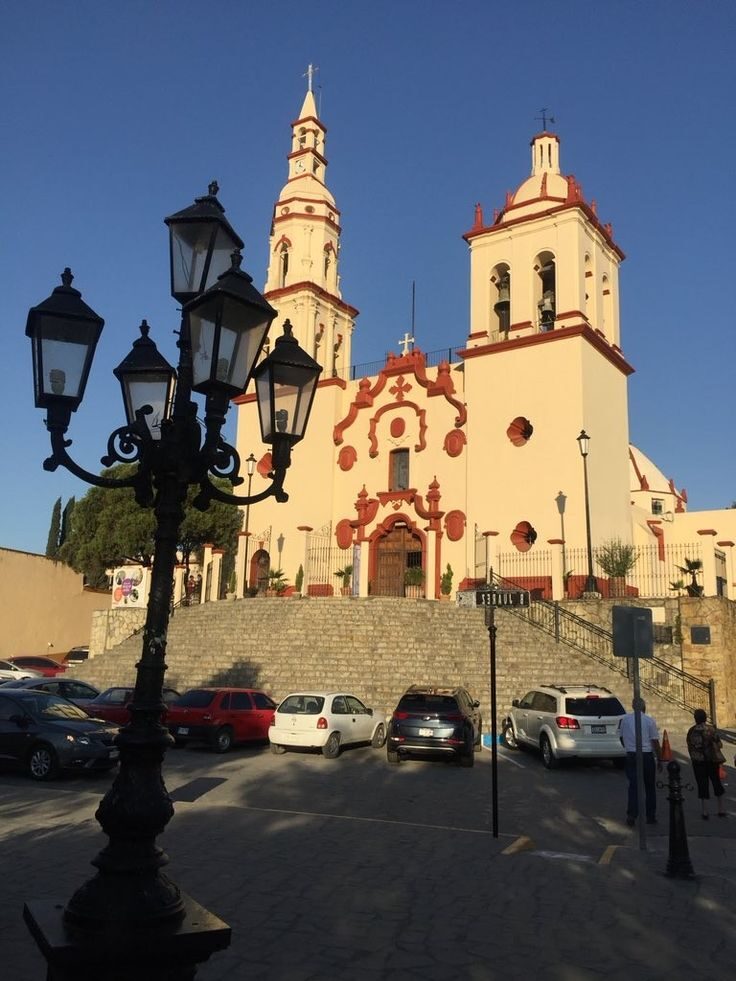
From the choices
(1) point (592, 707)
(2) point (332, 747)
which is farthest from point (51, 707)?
(1) point (592, 707)

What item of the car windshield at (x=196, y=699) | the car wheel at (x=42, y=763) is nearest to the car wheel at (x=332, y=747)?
the car windshield at (x=196, y=699)

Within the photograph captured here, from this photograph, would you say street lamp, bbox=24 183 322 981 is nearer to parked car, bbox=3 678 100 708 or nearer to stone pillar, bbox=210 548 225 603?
parked car, bbox=3 678 100 708

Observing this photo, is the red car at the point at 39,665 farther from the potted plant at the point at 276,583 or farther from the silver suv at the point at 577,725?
the silver suv at the point at 577,725

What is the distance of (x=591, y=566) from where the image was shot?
1078 inches

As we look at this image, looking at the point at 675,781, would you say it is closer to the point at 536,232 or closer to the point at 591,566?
the point at 591,566

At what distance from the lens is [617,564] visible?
1122 inches

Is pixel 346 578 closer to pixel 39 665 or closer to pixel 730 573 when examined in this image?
pixel 39 665

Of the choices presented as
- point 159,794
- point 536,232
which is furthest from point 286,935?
point 536,232

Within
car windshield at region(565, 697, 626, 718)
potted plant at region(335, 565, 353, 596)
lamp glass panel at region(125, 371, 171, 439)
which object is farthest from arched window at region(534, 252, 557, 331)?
lamp glass panel at region(125, 371, 171, 439)

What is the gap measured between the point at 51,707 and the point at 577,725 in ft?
31.2

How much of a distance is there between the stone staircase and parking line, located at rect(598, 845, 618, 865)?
11.4m

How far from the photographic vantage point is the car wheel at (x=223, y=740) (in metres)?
16.4

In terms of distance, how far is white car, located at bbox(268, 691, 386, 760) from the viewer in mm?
16000

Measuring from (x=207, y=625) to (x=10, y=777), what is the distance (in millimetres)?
15463
